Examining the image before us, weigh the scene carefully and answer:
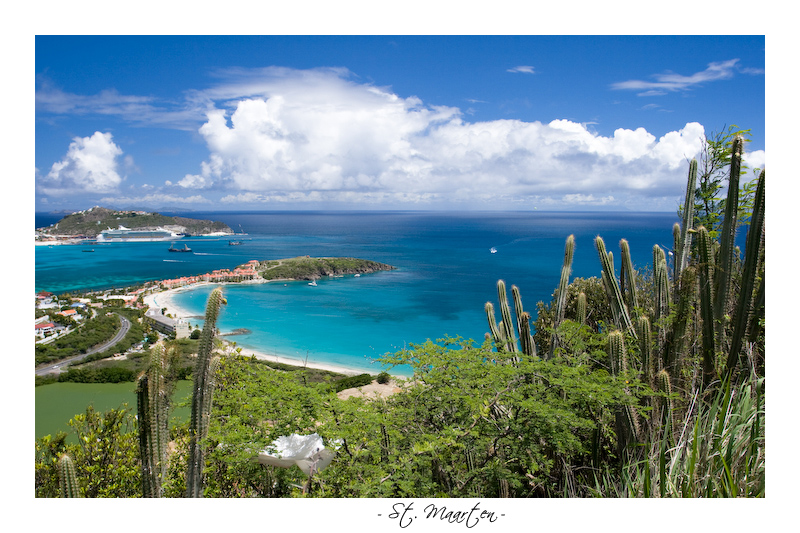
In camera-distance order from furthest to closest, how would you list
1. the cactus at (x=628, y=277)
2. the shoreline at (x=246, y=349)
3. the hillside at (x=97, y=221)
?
1. the shoreline at (x=246, y=349)
2. the hillside at (x=97, y=221)
3. the cactus at (x=628, y=277)

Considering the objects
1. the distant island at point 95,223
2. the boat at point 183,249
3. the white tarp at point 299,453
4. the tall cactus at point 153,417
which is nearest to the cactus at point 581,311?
the white tarp at point 299,453

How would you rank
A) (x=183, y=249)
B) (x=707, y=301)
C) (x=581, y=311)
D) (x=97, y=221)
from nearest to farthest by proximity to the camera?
(x=707, y=301) → (x=581, y=311) → (x=97, y=221) → (x=183, y=249)

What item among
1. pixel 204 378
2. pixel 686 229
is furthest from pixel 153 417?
pixel 686 229

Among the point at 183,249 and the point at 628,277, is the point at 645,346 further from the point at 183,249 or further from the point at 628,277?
the point at 183,249

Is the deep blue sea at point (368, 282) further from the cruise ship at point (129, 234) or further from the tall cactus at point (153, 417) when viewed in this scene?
the tall cactus at point (153, 417)

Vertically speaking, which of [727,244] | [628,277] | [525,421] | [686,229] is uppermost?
[686,229]
